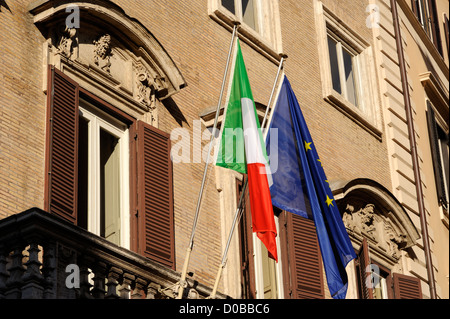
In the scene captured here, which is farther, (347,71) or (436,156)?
(436,156)

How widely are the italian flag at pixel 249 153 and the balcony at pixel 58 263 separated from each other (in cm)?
180

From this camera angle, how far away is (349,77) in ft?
61.0

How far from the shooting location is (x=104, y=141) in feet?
41.0

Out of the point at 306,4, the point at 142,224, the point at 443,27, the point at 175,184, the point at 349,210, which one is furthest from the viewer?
the point at 443,27

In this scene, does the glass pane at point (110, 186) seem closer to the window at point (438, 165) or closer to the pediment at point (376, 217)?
the pediment at point (376, 217)

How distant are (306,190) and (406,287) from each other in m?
4.54

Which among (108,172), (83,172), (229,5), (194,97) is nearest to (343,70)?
(229,5)

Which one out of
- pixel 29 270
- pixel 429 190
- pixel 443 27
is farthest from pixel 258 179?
Answer: pixel 443 27

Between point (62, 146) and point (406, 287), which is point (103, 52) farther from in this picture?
point (406, 287)

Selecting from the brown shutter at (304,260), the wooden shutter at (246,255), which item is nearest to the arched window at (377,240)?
the brown shutter at (304,260)

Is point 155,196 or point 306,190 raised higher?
point 306,190

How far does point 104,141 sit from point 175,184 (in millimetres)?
1043

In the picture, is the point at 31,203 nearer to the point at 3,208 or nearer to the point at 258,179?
the point at 3,208

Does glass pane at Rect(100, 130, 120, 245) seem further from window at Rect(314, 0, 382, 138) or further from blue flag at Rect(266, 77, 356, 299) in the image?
window at Rect(314, 0, 382, 138)
